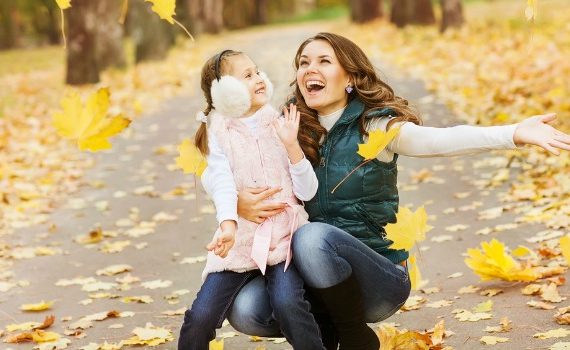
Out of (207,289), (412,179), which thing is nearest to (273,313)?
(207,289)

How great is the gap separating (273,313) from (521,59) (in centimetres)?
1042

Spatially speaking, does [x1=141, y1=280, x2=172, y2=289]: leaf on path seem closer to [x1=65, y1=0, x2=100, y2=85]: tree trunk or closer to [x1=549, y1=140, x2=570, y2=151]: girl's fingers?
[x1=549, y1=140, x2=570, y2=151]: girl's fingers

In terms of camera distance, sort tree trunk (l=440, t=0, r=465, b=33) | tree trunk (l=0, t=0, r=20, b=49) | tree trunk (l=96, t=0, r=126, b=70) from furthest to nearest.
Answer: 1. tree trunk (l=0, t=0, r=20, b=49)
2. tree trunk (l=440, t=0, r=465, b=33)
3. tree trunk (l=96, t=0, r=126, b=70)

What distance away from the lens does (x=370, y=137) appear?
10.4 ft

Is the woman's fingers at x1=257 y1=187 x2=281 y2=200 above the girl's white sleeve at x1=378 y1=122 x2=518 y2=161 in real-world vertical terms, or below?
below

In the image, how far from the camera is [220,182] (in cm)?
314

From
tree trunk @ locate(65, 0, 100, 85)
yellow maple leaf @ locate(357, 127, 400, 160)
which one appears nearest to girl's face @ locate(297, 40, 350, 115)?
yellow maple leaf @ locate(357, 127, 400, 160)

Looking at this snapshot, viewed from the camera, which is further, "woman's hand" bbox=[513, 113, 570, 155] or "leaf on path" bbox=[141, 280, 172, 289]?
"leaf on path" bbox=[141, 280, 172, 289]

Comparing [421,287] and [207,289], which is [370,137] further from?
[421,287]

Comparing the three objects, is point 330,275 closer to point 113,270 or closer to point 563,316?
point 563,316

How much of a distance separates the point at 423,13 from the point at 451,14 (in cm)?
356

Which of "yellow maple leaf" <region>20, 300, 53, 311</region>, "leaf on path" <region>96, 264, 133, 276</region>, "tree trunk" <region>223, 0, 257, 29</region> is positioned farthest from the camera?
"tree trunk" <region>223, 0, 257, 29</region>

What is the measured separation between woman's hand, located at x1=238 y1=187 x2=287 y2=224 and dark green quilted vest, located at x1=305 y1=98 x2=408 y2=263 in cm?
21

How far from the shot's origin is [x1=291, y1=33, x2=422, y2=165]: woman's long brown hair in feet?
→ 11.0
